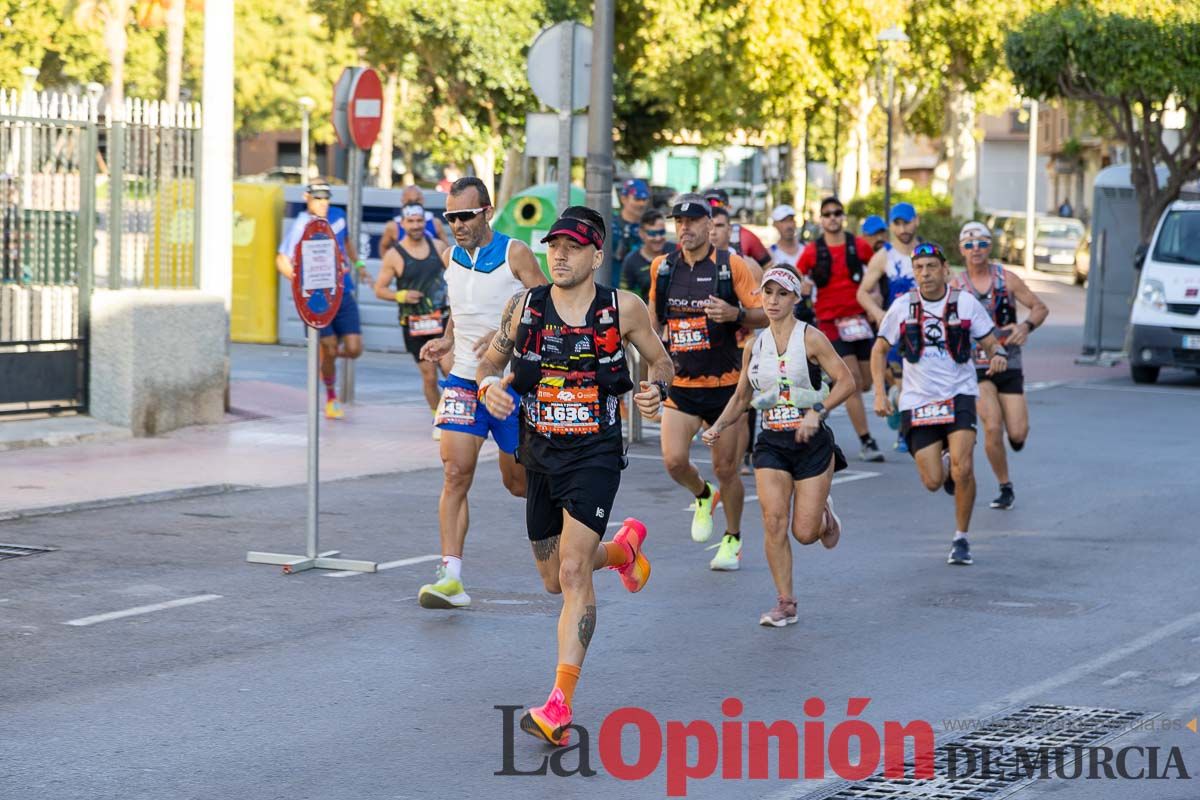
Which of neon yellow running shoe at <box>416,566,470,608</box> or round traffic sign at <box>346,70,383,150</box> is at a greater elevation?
round traffic sign at <box>346,70,383,150</box>

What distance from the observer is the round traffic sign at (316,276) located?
977 cm

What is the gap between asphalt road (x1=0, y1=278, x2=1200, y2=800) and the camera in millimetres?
6160

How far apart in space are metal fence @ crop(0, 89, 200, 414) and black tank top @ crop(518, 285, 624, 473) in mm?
8406

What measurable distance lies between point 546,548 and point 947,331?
159 inches

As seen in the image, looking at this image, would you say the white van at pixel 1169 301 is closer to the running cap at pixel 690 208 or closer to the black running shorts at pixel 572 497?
the running cap at pixel 690 208

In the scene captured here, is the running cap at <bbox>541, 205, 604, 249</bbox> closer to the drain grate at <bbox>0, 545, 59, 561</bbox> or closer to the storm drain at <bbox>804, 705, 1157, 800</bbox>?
the storm drain at <bbox>804, 705, 1157, 800</bbox>

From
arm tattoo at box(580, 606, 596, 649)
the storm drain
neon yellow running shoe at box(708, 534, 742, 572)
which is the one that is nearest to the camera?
the storm drain

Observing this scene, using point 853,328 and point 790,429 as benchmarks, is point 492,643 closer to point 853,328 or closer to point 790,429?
point 790,429

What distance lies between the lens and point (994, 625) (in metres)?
Answer: 8.61

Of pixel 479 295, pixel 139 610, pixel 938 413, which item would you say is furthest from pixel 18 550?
pixel 938 413

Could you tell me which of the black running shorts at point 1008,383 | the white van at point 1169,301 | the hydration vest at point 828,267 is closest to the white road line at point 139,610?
the black running shorts at point 1008,383

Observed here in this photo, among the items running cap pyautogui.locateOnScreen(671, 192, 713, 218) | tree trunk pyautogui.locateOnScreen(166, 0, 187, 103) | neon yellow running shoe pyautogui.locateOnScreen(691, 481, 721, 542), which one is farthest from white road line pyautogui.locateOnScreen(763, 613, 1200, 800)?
tree trunk pyautogui.locateOnScreen(166, 0, 187, 103)

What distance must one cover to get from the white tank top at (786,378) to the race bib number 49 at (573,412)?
6.70ft

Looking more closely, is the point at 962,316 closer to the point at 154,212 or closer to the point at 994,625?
the point at 994,625
